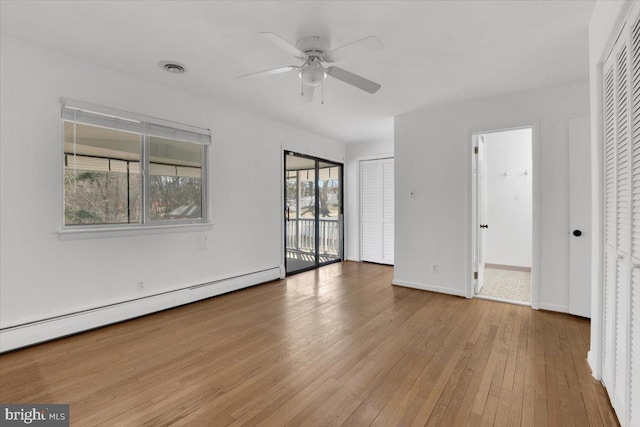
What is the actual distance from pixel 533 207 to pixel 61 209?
478cm

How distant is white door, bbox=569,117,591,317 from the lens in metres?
3.17

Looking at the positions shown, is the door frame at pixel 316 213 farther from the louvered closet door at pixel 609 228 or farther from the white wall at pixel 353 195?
the louvered closet door at pixel 609 228

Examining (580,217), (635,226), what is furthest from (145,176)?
(580,217)

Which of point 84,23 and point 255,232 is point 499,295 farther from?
point 84,23

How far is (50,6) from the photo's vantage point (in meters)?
2.07

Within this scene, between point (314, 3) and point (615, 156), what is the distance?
2.02 meters

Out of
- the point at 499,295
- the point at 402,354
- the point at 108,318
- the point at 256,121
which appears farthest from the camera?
the point at 256,121

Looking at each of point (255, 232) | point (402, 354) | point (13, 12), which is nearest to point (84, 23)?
point (13, 12)

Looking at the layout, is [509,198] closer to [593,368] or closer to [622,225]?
[593,368]

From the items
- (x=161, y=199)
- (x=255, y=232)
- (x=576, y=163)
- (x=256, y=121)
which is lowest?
(x=255, y=232)

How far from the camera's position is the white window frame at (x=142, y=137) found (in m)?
2.79

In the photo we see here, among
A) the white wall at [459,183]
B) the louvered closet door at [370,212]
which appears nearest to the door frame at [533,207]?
the white wall at [459,183]

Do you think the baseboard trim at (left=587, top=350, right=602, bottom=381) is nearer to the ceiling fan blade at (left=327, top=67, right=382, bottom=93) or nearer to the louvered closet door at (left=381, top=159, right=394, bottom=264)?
the ceiling fan blade at (left=327, top=67, right=382, bottom=93)

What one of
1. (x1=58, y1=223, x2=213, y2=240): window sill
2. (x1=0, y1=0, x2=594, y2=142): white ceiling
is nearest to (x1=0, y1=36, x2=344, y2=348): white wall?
(x1=58, y1=223, x2=213, y2=240): window sill
